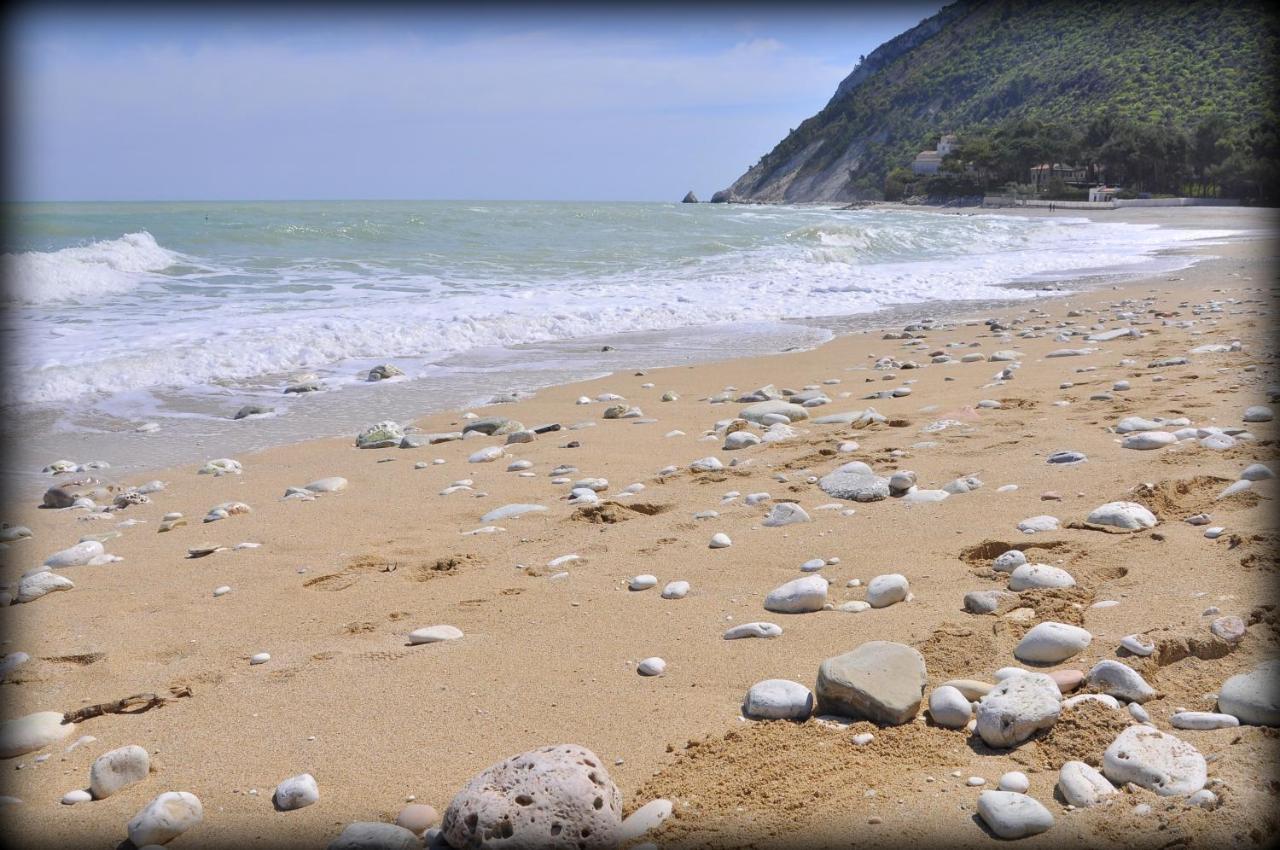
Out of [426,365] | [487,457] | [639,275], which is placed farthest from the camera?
[639,275]

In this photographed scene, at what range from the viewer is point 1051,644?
2.36 m

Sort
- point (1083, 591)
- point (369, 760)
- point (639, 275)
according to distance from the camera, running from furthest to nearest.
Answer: point (639, 275)
point (1083, 591)
point (369, 760)

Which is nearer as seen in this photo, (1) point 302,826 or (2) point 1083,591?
(1) point 302,826

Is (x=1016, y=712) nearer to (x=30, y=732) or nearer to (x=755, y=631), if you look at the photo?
(x=755, y=631)

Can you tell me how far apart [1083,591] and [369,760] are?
2002 millimetres

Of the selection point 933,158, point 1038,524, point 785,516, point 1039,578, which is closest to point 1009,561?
point 1039,578

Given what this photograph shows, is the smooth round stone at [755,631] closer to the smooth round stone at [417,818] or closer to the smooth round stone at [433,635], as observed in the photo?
the smooth round stone at [433,635]

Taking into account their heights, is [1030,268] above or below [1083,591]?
above

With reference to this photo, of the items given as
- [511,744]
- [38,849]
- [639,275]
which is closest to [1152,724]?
[511,744]

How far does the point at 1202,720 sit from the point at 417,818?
160 cm

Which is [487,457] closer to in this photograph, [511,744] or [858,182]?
[511,744]

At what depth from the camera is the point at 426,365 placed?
9.18 m

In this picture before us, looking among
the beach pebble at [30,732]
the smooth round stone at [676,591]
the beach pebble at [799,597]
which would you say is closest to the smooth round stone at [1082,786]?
the beach pebble at [799,597]

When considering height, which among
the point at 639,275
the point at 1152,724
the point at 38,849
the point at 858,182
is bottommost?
the point at 38,849
